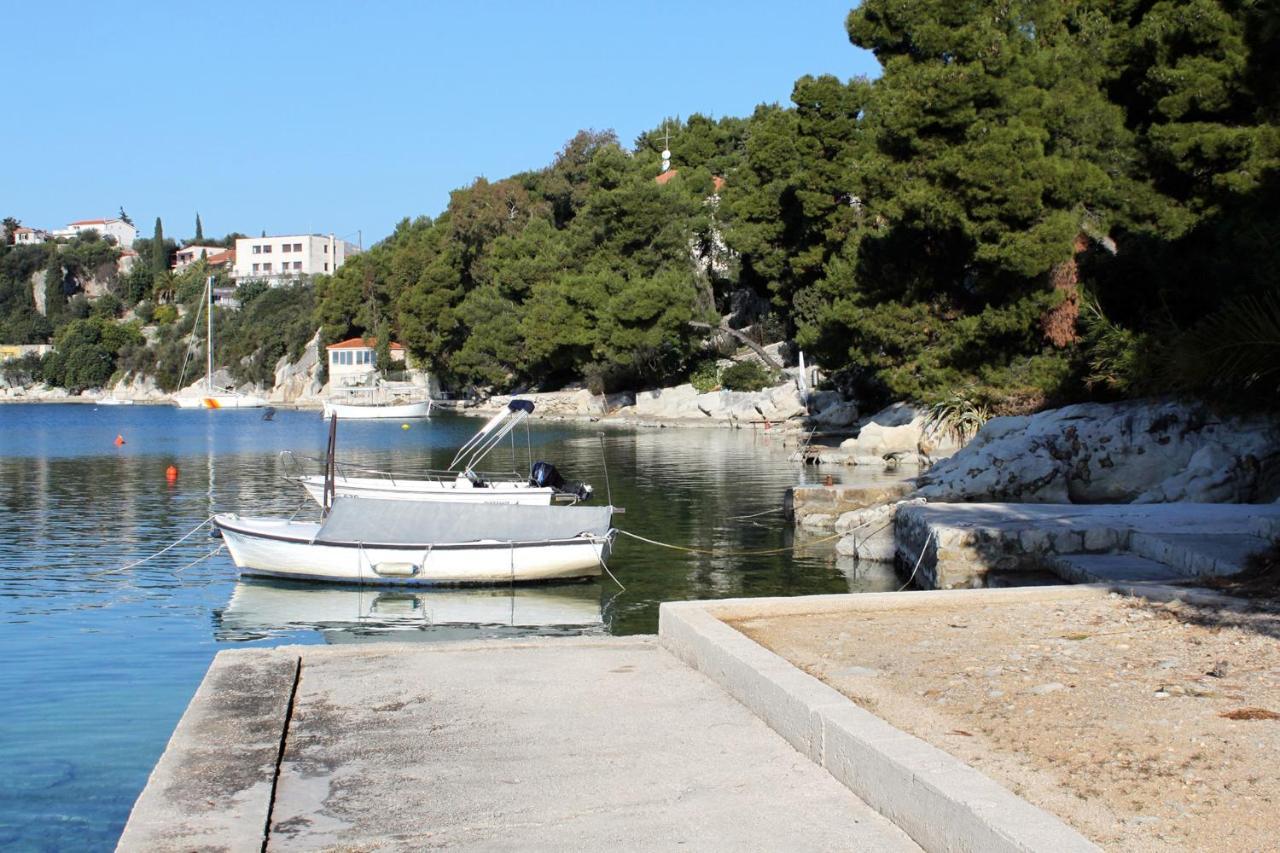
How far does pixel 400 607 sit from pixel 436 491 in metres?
4.75

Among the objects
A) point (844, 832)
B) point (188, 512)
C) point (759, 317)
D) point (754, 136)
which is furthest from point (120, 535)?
point (759, 317)

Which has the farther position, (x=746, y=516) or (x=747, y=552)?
(x=746, y=516)

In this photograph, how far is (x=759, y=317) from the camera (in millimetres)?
68250

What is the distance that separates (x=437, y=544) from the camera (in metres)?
19.6

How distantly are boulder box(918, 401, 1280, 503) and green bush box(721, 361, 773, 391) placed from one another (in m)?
40.1

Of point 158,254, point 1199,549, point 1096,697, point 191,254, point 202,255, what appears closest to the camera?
point 1096,697

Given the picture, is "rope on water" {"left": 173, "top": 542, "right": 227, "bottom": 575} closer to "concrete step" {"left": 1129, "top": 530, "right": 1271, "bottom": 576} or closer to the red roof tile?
"concrete step" {"left": 1129, "top": 530, "right": 1271, "bottom": 576}

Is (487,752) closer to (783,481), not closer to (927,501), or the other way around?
(927,501)

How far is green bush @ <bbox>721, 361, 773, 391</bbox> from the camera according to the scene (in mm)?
62531

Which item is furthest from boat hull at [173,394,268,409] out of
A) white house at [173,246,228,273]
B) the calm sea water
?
white house at [173,246,228,273]

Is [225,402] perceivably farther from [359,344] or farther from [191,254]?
[191,254]

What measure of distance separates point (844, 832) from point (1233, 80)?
78.9ft

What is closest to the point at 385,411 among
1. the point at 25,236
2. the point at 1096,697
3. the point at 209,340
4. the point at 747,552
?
the point at 209,340

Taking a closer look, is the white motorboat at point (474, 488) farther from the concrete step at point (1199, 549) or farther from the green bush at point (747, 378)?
the green bush at point (747, 378)
